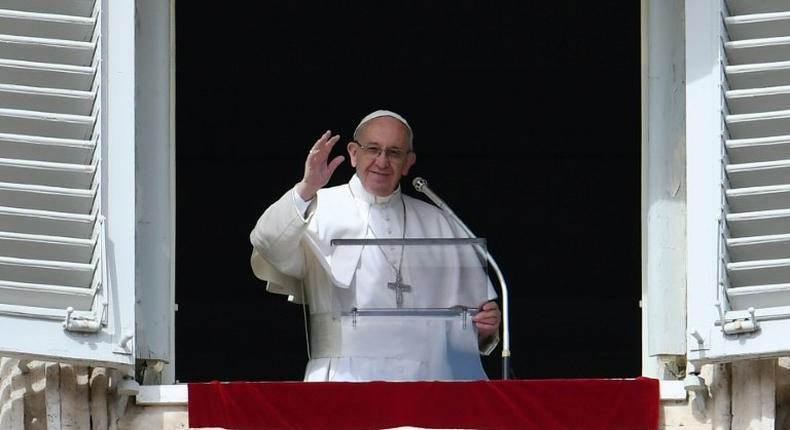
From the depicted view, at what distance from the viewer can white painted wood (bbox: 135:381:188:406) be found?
6453 mm

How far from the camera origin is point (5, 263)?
20.8ft

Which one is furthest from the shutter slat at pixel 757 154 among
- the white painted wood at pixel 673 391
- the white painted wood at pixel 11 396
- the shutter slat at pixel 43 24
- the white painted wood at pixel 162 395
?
the white painted wood at pixel 11 396

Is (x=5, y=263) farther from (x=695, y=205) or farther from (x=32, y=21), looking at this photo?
(x=695, y=205)

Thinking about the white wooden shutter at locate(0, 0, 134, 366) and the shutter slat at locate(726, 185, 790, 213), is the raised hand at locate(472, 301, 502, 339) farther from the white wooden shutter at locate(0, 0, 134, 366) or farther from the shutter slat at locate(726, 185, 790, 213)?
the white wooden shutter at locate(0, 0, 134, 366)

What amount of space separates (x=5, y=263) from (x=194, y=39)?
340 cm

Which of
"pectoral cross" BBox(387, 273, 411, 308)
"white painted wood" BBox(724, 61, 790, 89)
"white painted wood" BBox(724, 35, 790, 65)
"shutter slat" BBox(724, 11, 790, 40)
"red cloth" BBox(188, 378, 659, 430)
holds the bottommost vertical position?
"red cloth" BBox(188, 378, 659, 430)

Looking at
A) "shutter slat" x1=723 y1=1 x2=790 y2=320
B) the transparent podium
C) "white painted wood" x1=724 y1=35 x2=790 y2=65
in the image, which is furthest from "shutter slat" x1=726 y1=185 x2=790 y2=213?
the transparent podium

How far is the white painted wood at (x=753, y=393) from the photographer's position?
20.5ft

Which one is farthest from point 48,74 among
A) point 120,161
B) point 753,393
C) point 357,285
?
point 753,393

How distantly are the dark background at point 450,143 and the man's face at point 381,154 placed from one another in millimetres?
1984

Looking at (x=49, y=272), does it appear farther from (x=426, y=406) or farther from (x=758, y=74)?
(x=758, y=74)

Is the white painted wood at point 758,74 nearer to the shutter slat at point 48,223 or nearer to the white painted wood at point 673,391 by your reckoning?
the white painted wood at point 673,391

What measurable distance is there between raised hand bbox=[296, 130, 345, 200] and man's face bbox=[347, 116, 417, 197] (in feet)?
1.77

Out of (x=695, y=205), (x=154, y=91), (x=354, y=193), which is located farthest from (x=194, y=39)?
(x=695, y=205)
